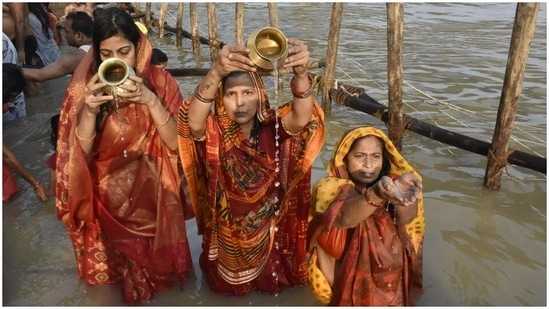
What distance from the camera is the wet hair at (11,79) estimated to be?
4078 millimetres

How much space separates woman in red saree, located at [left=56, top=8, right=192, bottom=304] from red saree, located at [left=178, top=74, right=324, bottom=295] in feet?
0.64

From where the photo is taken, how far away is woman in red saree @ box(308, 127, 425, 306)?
2428mm

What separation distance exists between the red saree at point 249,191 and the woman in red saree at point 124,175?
7.7 inches

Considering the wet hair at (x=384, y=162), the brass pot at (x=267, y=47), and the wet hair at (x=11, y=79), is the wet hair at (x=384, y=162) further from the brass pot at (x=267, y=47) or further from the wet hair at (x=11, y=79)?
the wet hair at (x=11, y=79)

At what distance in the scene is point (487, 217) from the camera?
4047mm

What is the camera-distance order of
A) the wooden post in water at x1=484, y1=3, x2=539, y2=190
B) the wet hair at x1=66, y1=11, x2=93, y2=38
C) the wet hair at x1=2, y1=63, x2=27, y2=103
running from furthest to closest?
1. the wet hair at x1=66, y1=11, x2=93, y2=38
2. the wet hair at x1=2, y1=63, x2=27, y2=103
3. the wooden post in water at x1=484, y1=3, x2=539, y2=190

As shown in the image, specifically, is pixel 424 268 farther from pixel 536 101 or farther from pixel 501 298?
pixel 536 101

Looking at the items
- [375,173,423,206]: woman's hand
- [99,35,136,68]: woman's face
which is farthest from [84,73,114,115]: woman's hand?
[375,173,423,206]: woman's hand

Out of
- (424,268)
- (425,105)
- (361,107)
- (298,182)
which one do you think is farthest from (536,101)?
(298,182)

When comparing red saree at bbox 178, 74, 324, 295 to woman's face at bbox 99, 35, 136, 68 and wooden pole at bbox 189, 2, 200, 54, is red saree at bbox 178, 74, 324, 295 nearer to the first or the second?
woman's face at bbox 99, 35, 136, 68

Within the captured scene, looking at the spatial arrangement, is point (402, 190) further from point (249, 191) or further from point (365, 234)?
point (249, 191)

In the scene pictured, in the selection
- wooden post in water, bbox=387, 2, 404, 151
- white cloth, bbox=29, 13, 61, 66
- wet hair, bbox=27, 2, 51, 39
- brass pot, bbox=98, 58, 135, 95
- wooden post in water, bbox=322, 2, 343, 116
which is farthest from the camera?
wet hair, bbox=27, 2, 51, 39

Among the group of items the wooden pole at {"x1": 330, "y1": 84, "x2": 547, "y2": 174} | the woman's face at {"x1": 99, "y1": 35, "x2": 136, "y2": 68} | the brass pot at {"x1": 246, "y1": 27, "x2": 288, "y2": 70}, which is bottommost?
the wooden pole at {"x1": 330, "y1": 84, "x2": 547, "y2": 174}

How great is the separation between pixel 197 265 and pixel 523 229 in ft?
8.20
